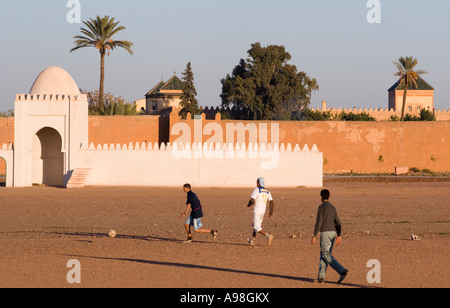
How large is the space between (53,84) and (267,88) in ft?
88.7

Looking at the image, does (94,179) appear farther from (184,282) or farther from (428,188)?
(184,282)

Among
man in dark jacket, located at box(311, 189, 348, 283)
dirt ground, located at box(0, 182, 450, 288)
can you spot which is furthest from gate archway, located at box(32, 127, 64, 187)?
man in dark jacket, located at box(311, 189, 348, 283)

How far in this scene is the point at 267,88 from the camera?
178ft

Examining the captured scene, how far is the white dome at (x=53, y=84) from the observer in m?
28.7

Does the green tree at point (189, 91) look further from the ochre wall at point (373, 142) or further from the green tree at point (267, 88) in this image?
the ochre wall at point (373, 142)

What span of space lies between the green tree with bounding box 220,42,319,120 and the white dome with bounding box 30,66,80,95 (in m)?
25.2

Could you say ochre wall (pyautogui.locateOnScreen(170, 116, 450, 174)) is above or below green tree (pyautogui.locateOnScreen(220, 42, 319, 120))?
below

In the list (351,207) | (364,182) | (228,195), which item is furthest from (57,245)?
(364,182)

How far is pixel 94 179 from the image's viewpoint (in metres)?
28.1

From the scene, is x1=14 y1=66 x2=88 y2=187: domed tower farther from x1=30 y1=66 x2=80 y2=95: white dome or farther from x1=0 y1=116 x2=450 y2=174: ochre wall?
x1=0 y1=116 x2=450 y2=174: ochre wall

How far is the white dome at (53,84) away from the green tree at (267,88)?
25155mm

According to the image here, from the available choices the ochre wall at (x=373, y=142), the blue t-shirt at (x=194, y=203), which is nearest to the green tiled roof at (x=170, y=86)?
the ochre wall at (x=373, y=142)

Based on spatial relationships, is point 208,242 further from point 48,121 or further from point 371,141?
point 371,141

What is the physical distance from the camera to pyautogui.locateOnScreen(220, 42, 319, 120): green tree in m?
54.2
